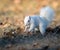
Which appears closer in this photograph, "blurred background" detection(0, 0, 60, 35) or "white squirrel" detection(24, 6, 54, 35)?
"white squirrel" detection(24, 6, 54, 35)

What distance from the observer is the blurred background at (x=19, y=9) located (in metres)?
8.66

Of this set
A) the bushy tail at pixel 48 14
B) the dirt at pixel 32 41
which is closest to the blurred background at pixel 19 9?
the bushy tail at pixel 48 14

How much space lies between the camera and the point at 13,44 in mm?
7148

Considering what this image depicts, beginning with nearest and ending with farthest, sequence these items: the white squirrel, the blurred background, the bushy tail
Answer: the white squirrel, the bushy tail, the blurred background

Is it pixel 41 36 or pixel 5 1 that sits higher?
pixel 5 1

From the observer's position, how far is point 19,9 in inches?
396

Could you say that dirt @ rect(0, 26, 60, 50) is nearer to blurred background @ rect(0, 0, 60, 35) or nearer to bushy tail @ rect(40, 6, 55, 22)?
bushy tail @ rect(40, 6, 55, 22)

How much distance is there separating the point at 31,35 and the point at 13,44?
2.17 ft

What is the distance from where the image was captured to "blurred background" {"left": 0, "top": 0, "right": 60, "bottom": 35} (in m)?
8.66

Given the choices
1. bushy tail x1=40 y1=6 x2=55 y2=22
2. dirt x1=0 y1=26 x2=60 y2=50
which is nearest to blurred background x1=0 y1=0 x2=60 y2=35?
bushy tail x1=40 y1=6 x2=55 y2=22

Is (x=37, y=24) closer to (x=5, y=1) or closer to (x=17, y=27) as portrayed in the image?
(x=17, y=27)

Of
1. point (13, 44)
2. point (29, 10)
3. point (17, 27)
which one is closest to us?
point (13, 44)

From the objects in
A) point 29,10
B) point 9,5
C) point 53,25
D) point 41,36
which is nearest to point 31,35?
point 41,36

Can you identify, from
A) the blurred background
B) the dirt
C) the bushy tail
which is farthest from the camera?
the blurred background
